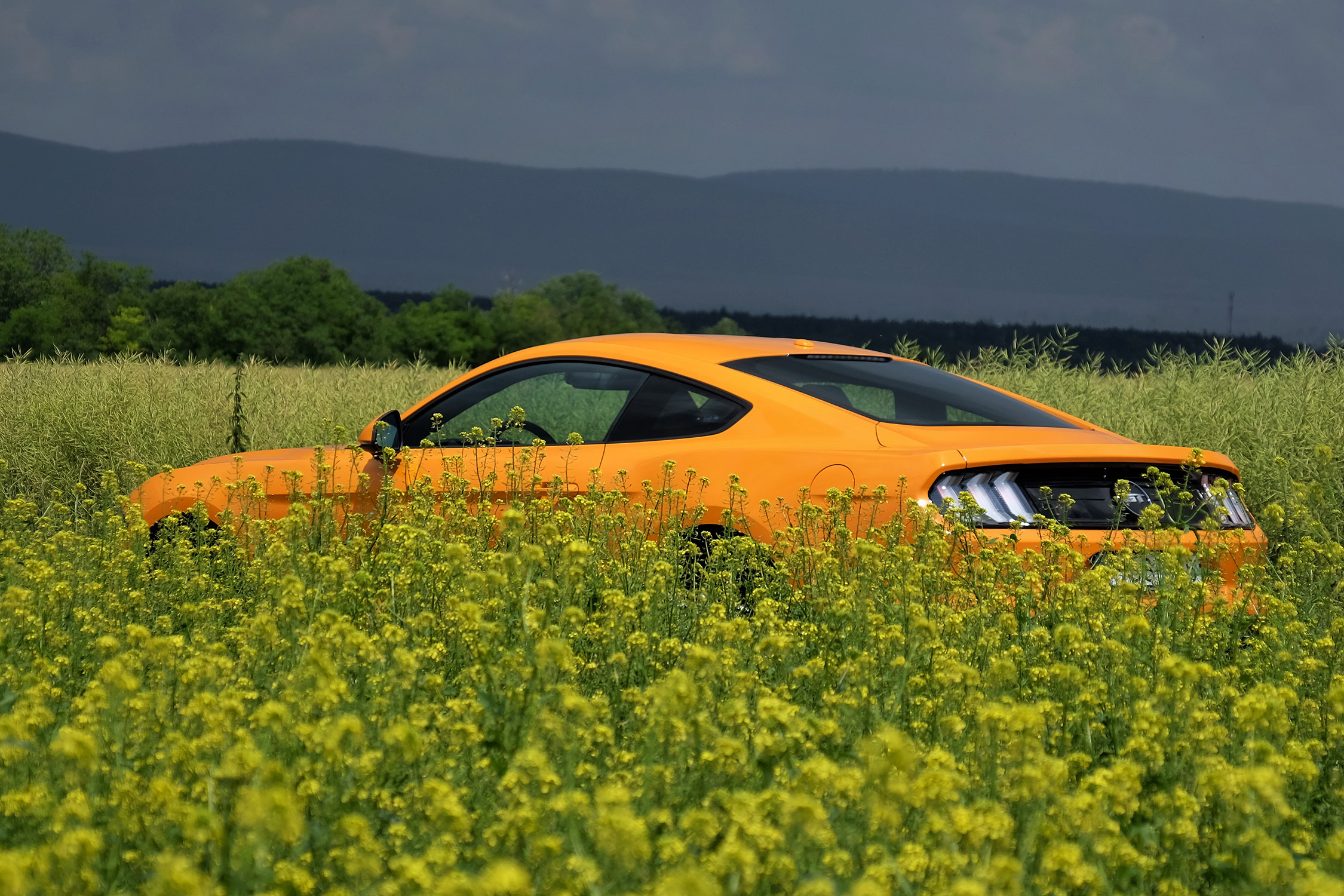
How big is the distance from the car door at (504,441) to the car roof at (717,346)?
0.59 feet

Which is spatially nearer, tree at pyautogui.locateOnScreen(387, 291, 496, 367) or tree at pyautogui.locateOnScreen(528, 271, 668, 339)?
tree at pyautogui.locateOnScreen(387, 291, 496, 367)

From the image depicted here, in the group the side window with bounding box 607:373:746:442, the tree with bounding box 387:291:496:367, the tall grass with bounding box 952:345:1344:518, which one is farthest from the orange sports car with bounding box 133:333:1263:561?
the tree with bounding box 387:291:496:367

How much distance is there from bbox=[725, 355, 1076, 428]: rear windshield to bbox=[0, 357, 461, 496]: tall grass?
4573mm

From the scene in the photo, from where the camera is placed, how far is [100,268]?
286 ft

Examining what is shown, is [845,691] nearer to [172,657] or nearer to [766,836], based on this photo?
[766,836]

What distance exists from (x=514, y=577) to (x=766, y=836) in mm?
1743

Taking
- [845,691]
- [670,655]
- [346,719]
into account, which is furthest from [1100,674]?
[346,719]

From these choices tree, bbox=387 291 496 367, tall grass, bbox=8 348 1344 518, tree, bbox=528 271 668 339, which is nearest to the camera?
tall grass, bbox=8 348 1344 518

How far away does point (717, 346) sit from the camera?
17.9ft

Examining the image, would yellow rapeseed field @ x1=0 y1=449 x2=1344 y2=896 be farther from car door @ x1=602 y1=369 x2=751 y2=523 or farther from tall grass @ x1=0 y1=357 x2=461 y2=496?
tall grass @ x1=0 y1=357 x2=461 y2=496

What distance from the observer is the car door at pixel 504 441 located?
16.8ft

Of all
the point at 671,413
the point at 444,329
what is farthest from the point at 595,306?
the point at 671,413

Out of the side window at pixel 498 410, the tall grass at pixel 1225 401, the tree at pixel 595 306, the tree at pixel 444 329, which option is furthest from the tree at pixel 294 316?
the side window at pixel 498 410

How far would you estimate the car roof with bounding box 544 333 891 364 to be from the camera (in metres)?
5.27
